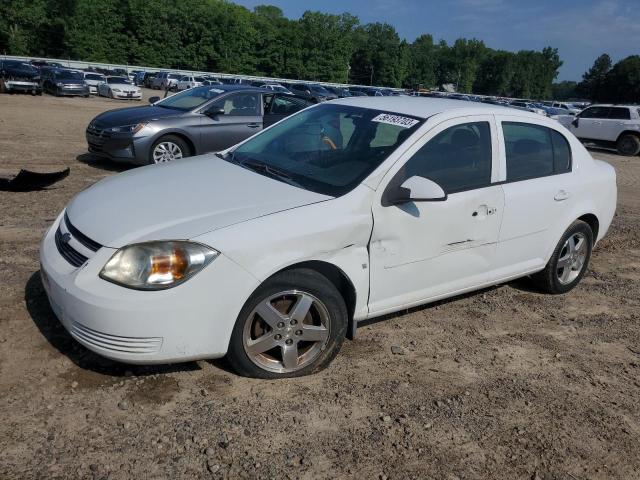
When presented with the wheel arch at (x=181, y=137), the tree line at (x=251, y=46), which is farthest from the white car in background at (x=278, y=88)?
the tree line at (x=251, y=46)

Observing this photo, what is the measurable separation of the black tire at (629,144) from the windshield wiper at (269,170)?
18042 millimetres

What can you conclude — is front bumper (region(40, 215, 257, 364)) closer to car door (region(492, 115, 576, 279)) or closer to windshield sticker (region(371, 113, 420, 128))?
windshield sticker (region(371, 113, 420, 128))

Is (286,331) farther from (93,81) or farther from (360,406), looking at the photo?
(93,81)

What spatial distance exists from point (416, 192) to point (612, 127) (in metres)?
18.2

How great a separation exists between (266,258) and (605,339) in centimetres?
288

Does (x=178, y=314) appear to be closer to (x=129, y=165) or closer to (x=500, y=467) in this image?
(x=500, y=467)

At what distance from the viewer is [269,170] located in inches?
153

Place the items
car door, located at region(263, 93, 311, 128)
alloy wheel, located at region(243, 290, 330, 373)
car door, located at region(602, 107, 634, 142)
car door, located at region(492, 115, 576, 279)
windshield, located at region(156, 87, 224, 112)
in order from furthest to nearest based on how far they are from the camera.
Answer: car door, located at region(602, 107, 634, 142) < car door, located at region(263, 93, 311, 128) < windshield, located at region(156, 87, 224, 112) < car door, located at region(492, 115, 576, 279) < alloy wheel, located at region(243, 290, 330, 373)

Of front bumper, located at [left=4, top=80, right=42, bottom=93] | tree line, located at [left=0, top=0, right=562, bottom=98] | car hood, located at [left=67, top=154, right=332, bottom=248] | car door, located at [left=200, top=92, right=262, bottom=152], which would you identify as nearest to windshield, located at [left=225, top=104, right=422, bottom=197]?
car hood, located at [left=67, top=154, right=332, bottom=248]

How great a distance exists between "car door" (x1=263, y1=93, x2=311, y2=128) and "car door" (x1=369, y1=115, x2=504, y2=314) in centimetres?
636

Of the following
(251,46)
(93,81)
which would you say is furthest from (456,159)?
(251,46)

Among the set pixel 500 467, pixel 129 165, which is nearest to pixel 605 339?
pixel 500 467

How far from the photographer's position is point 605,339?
4.35 metres

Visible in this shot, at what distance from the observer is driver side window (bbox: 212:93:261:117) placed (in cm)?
970
